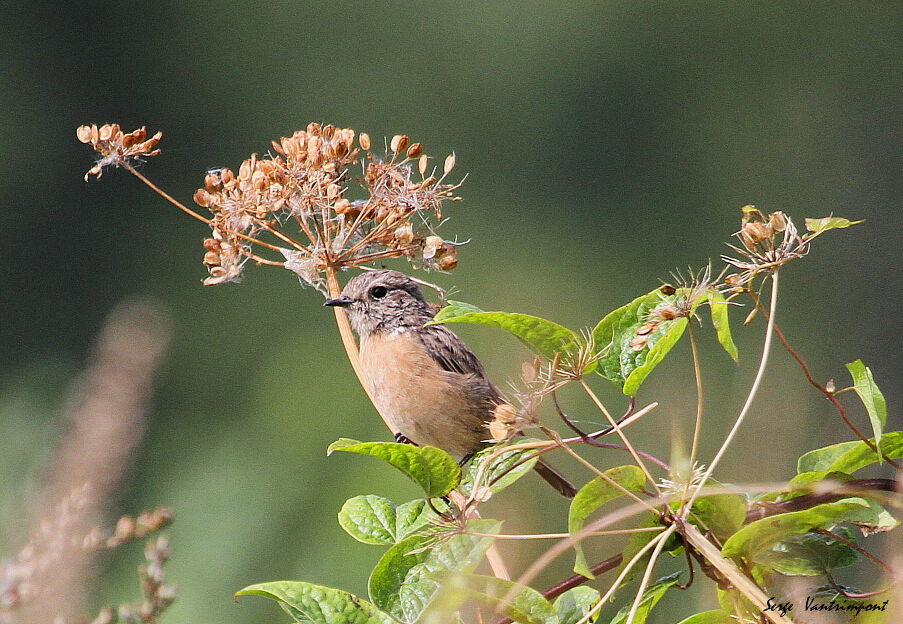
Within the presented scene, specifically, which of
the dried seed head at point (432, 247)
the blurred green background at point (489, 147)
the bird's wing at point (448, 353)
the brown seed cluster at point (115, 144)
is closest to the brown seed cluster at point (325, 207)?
the dried seed head at point (432, 247)

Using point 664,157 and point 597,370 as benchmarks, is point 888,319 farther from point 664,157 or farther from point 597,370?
point 597,370

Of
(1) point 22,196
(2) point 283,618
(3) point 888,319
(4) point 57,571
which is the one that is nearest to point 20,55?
(1) point 22,196

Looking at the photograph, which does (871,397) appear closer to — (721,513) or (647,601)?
(721,513)

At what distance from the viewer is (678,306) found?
4.11 ft

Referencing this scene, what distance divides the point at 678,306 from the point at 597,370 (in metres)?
0.14

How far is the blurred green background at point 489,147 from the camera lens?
1280 centimetres

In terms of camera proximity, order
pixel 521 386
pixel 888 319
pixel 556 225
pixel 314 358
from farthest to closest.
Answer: pixel 556 225 < pixel 888 319 < pixel 314 358 < pixel 521 386

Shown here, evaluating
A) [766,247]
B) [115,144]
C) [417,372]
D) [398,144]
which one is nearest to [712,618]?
[766,247]

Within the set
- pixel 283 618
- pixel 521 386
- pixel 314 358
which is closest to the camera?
pixel 521 386

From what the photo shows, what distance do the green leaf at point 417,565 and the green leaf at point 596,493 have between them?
4.7 inches

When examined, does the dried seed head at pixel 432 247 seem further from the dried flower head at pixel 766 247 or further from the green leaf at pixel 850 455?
the green leaf at pixel 850 455

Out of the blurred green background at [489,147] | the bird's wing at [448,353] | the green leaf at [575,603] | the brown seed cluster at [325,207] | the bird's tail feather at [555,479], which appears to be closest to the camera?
the green leaf at [575,603]

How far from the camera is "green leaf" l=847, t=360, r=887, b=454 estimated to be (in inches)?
45.4
